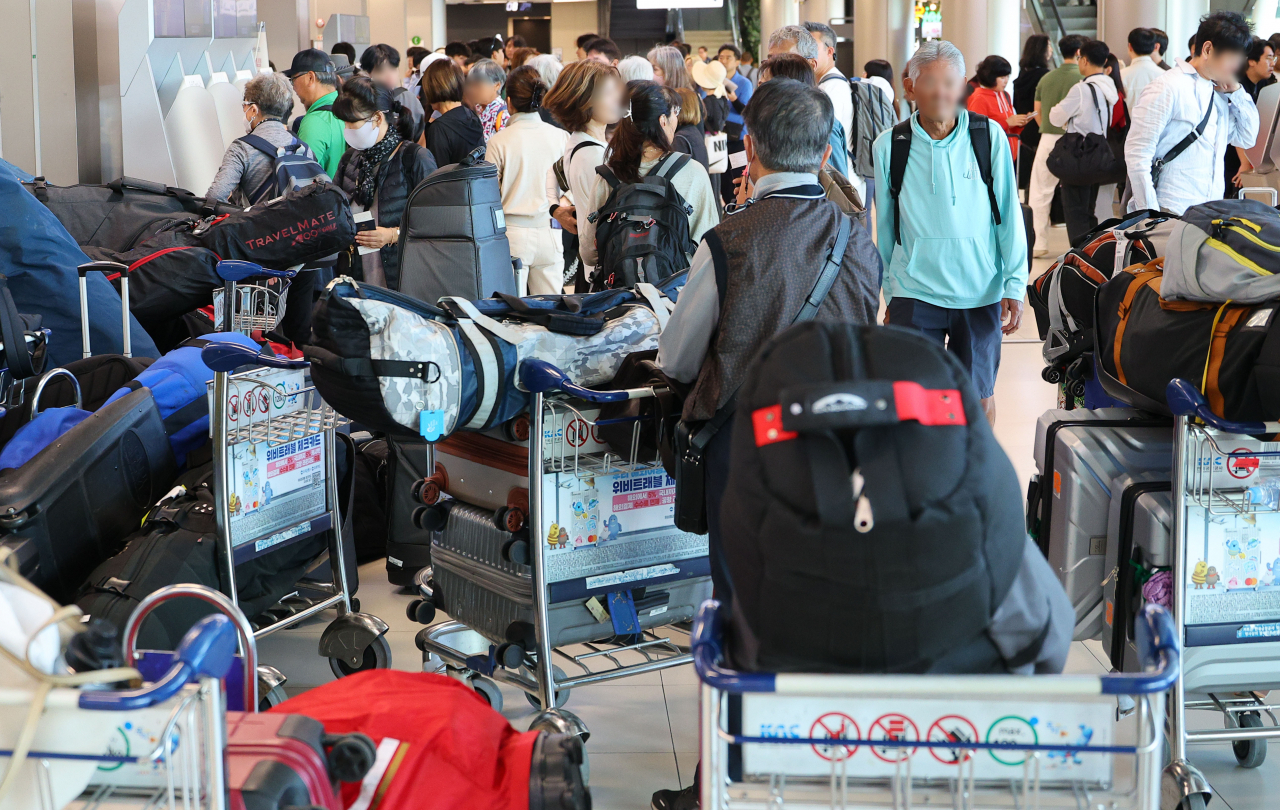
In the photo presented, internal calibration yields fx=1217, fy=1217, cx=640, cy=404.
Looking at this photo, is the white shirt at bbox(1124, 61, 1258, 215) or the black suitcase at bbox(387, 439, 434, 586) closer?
the black suitcase at bbox(387, 439, 434, 586)

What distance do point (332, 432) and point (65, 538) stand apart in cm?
72

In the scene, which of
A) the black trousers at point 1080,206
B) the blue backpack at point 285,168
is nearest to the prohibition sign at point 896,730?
the blue backpack at point 285,168

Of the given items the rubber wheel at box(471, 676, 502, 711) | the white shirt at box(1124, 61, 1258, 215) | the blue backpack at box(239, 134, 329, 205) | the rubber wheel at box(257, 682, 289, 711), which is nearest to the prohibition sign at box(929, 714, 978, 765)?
the rubber wheel at box(471, 676, 502, 711)

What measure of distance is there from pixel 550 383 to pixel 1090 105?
24.3 feet

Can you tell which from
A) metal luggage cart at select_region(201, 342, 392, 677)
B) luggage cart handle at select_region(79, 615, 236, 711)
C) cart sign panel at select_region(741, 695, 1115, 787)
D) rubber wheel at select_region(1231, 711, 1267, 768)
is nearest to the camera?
luggage cart handle at select_region(79, 615, 236, 711)

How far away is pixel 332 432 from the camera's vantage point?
3.32 meters

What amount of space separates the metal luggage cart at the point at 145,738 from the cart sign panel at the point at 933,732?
597 mm

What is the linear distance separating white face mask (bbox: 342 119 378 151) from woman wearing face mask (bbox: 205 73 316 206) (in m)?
0.57

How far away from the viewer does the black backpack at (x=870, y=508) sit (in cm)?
137

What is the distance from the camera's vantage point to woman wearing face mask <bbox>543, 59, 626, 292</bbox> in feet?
15.9

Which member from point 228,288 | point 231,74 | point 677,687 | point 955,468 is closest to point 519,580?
point 677,687

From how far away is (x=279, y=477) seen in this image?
3211mm

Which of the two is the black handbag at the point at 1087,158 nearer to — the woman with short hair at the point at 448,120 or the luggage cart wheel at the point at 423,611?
the woman with short hair at the point at 448,120

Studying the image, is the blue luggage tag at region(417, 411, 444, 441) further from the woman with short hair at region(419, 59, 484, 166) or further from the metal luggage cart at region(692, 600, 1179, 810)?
the woman with short hair at region(419, 59, 484, 166)
